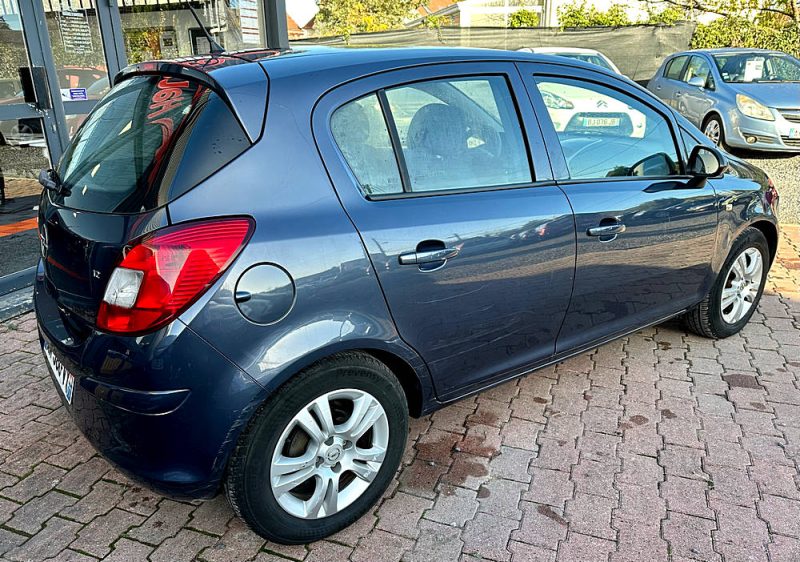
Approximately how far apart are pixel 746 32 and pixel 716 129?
9945mm

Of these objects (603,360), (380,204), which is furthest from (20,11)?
(603,360)

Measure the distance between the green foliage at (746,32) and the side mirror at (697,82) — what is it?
786cm

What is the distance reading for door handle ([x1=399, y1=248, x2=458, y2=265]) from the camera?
221cm

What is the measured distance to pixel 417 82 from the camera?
2398mm

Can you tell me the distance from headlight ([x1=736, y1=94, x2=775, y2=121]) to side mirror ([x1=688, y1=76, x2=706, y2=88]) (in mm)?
828

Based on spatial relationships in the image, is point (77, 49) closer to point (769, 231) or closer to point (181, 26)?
point (181, 26)

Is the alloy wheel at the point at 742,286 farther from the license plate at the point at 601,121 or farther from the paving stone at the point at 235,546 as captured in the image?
the paving stone at the point at 235,546

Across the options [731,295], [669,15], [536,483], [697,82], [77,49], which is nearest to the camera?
[536,483]

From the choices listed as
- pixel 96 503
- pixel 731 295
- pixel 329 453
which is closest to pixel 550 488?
pixel 329 453

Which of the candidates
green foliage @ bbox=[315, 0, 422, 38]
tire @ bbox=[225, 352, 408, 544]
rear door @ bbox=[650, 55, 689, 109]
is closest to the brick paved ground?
tire @ bbox=[225, 352, 408, 544]

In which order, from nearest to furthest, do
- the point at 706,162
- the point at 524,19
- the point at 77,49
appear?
the point at 706,162 < the point at 77,49 < the point at 524,19

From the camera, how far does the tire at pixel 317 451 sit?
6.70ft

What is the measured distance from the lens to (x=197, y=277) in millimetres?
1857

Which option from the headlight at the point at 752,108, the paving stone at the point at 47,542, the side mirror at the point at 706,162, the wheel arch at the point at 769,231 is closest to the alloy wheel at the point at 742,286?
the wheel arch at the point at 769,231
